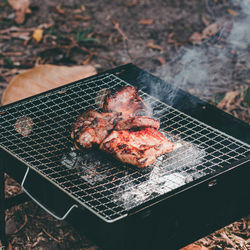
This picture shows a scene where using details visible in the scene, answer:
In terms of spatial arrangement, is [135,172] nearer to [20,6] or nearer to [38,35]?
[38,35]

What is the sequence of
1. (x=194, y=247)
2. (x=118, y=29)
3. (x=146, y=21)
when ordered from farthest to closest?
1. (x=146, y=21)
2. (x=118, y=29)
3. (x=194, y=247)

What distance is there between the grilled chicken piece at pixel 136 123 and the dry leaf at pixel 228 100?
2272mm

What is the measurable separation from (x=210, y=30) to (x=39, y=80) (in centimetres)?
348

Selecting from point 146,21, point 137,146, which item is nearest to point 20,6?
point 146,21

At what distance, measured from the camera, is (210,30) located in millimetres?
6758

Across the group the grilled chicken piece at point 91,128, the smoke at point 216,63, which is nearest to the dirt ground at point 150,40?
the smoke at point 216,63

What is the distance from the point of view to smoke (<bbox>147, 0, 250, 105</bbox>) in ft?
18.7

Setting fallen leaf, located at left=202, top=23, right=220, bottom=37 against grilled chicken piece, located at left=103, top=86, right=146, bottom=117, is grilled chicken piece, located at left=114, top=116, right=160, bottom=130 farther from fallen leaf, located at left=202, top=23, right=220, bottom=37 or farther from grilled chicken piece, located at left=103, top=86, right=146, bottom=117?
fallen leaf, located at left=202, top=23, right=220, bottom=37

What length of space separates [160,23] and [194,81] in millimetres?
1783

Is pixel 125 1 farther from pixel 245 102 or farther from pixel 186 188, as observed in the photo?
pixel 186 188

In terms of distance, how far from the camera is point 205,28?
686cm

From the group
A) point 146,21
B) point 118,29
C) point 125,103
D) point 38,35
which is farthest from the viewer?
point 146,21

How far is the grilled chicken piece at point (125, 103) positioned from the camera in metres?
3.38

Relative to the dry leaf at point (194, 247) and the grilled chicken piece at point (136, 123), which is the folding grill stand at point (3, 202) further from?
the dry leaf at point (194, 247)
